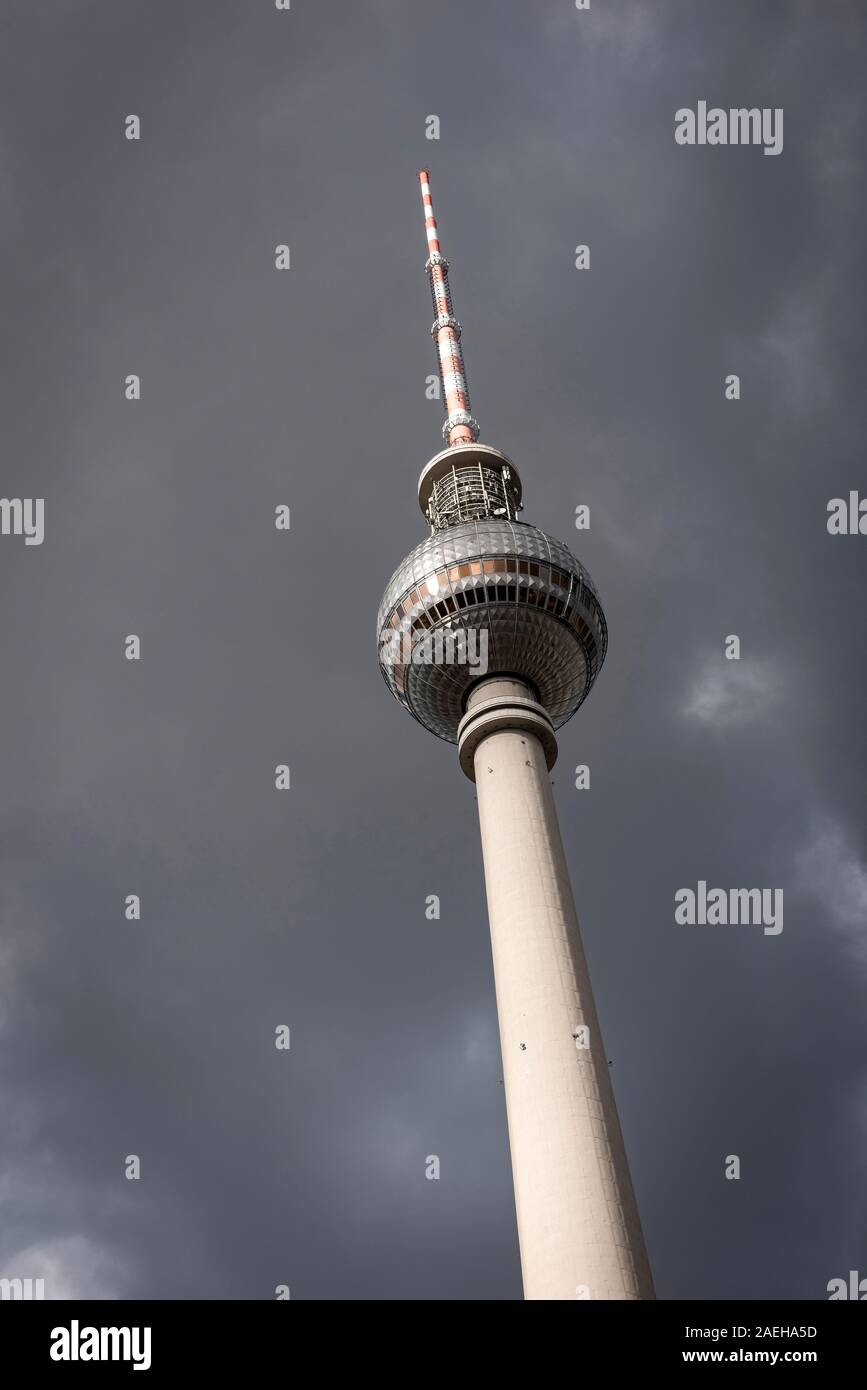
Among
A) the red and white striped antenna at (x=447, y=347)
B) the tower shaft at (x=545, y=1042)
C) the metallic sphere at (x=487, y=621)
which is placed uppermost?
the red and white striped antenna at (x=447, y=347)

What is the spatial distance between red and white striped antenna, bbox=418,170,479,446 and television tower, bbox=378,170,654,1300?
0.73 meters

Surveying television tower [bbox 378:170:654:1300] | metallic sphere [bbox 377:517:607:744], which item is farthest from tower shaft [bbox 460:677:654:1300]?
metallic sphere [bbox 377:517:607:744]

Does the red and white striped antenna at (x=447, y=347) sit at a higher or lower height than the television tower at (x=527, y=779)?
higher

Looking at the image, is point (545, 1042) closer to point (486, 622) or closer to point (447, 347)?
point (486, 622)

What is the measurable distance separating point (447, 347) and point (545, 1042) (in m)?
76.5

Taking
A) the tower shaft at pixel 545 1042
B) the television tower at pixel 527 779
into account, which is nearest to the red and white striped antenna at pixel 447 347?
the television tower at pixel 527 779

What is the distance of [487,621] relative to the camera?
87.5 m

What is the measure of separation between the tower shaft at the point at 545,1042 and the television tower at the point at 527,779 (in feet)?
0.29

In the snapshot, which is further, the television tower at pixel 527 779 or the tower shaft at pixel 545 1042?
the television tower at pixel 527 779

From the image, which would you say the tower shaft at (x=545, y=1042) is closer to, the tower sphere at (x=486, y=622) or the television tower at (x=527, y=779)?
the television tower at (x=527, y=779)

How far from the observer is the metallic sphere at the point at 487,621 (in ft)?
288

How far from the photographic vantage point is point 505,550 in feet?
293

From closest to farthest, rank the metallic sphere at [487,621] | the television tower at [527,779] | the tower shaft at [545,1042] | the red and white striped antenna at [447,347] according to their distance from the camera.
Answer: the tower shaft at [545,1042] < the television tower at [527,779] < the metallic sphere at [487,621] < the red and white striped antenna at [447,347]
